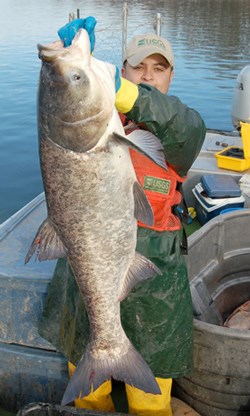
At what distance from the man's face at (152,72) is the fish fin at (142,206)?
841 mm

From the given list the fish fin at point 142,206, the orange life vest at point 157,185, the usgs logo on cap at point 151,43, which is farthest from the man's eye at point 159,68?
the fish fin at point 142,206

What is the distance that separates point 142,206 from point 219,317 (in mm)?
2253

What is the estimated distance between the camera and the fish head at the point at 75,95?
2.00m

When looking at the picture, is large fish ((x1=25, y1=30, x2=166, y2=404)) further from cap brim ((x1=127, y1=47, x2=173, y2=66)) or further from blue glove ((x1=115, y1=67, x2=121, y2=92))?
cap brim ((x1=127, y1=47, x2=173, y2=66))

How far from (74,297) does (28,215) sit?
173 cm

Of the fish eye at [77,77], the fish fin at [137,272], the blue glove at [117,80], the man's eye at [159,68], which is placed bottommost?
the fish fin at [137,272]

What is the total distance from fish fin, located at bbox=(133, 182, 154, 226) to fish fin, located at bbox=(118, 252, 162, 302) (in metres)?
0.27

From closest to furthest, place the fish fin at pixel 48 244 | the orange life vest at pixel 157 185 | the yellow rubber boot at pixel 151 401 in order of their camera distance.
A: 1. the fish fin at pixel 48 244
2. the orange life vest at pixel 157 185
3. the yellow rubber boot at pixel 151 401

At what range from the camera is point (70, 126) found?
214 centimetres

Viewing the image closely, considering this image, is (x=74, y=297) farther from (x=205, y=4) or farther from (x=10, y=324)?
(x=205, y=4)

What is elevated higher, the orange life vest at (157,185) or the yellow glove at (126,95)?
the yellow glove at (126,95)

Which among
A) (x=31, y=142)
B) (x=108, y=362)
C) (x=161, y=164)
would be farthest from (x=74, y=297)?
(x=31, y=142)

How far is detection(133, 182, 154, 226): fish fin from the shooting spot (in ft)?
7.83

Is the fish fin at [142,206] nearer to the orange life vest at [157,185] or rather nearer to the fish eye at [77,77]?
the orange life vest at [157,185]
